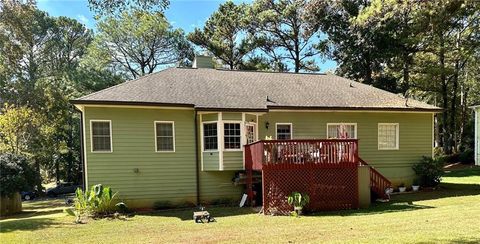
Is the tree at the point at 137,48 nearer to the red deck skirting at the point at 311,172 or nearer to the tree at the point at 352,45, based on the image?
the tree at the point at 352,45

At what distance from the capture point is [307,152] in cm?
1164

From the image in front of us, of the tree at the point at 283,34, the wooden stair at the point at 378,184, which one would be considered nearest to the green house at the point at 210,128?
the wooden stair at the point at 378,184

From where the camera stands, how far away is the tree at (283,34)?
31.2 metres

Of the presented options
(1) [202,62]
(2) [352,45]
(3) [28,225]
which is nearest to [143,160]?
(3) [28,225]

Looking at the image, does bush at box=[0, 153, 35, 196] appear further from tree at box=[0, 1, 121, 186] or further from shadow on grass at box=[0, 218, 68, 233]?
tree at box=[0, 1, 121, 186]

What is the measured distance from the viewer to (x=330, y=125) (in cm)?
1565

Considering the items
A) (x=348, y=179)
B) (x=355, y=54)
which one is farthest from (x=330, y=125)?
(x=355, y=54)

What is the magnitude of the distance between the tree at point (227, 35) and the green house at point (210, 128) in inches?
630

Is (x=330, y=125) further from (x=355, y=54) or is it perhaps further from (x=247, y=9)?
(x=247, y=9)

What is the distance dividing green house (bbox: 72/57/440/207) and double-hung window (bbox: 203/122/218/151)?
0.12 feet

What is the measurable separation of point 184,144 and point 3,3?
280 inches

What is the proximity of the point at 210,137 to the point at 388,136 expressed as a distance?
26.3 feet

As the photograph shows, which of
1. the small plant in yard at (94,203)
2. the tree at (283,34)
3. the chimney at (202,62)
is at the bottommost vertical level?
the small plant in yard at (94,203)

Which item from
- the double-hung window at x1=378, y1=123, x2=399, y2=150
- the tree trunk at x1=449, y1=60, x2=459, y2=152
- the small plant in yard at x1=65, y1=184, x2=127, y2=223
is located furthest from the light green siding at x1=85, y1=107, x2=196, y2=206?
the tree trunk at x1=449, y1=60, x2=459, y2=152
